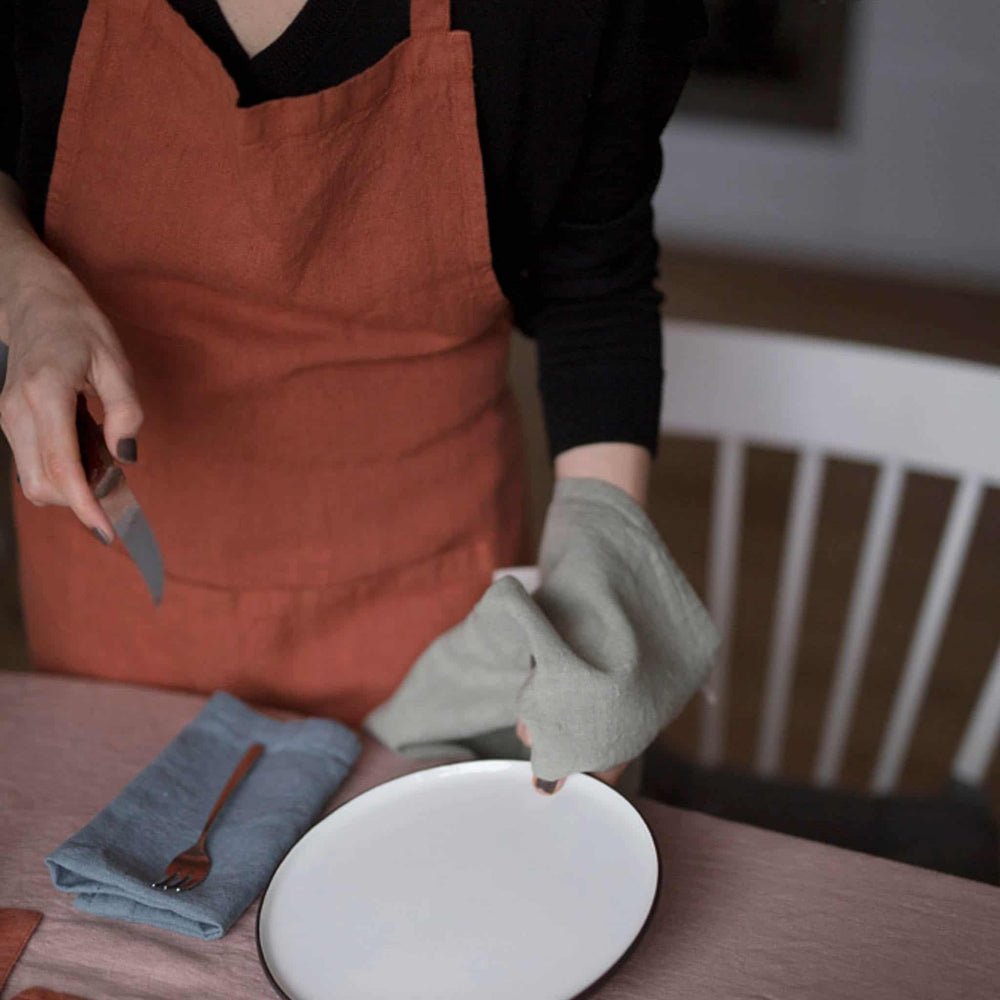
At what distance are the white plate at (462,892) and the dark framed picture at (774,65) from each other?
3.00m

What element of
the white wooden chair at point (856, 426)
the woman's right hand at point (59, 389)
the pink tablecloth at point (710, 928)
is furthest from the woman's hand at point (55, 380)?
the white wooden chair at point (856, 426)

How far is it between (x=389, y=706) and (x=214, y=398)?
237 mm

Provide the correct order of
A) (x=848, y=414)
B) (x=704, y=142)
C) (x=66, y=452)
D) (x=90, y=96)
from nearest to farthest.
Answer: (x=66, y=452)
(x=90, y=96)
(x=848, y=414)
(x=704, y=142)

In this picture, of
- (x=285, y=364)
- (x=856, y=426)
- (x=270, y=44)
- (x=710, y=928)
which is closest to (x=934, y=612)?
(x=856, y=426)

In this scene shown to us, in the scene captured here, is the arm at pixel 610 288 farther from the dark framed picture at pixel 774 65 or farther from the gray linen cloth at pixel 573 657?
the dark framed picture at pixel 774 65

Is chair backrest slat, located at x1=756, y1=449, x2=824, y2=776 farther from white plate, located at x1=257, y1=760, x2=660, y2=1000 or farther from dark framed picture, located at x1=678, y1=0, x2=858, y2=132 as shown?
dark framed picture, located at x1=678, y1=0, x2=858, y2=132

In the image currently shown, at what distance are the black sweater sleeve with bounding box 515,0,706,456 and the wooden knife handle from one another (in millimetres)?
340

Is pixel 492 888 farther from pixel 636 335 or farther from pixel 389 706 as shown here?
pixel 636 335

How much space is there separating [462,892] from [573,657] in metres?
0.14

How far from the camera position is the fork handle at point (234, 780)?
647 millimetres

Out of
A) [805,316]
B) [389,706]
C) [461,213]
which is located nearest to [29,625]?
[389,706]

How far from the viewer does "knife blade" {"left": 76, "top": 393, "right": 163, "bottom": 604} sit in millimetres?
573

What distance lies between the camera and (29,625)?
901 mm

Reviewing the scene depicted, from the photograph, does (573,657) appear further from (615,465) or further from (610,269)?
(610,269)
